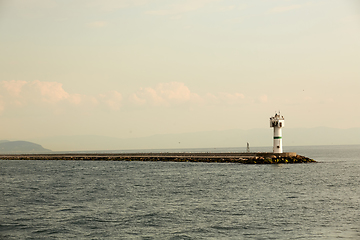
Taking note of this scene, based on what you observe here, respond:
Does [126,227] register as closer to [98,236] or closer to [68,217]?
[98,236]

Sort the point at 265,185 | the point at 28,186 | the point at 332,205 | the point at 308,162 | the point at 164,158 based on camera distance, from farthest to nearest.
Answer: the point at 164,158, the point at 308,162, the point at 28,186, the point at 265,185, the point at 332,205

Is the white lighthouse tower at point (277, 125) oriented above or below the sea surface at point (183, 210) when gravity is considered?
above

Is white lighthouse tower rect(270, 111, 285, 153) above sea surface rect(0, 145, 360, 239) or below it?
above

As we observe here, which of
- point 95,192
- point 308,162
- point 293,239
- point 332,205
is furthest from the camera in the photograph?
point 308,162

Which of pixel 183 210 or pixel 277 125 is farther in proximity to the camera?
pixel 277 125

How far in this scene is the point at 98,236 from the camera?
21.9 meters

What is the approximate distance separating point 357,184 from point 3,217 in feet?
132

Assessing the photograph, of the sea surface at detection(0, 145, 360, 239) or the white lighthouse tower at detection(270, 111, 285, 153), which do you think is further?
the white lighthouse tower at detection(270, 111, 285, 153)

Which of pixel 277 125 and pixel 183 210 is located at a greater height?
pixel 277 125

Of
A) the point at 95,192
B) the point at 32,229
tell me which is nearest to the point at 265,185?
the point at 95,192

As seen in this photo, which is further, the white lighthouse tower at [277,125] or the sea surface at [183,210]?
the white lighthouse tower at [277,125]

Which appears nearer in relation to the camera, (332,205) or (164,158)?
A: (332,205)

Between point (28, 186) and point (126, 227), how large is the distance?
26.7 metres

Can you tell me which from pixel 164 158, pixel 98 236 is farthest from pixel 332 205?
pixel 164 158
